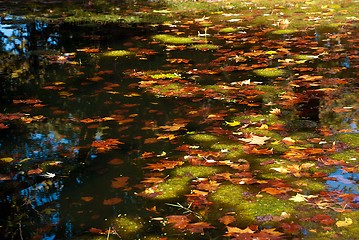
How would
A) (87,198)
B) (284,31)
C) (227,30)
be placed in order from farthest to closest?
(227,30)
(284,31)
(87,198)

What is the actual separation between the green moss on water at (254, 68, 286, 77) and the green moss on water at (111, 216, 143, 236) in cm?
378

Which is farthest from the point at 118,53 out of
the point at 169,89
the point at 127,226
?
the point at 127,226

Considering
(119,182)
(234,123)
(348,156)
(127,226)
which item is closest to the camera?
(127,226)

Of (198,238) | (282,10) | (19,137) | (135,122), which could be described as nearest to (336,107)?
(135,122)

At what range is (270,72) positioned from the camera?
22.1ft

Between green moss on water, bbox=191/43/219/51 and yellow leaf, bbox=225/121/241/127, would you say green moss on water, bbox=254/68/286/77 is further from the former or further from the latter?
yellow leaf, bbox=225/121/241/127

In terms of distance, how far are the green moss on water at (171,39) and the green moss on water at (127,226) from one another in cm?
563

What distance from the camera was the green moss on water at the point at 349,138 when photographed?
4.41 meters

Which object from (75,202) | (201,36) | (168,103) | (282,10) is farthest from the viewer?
(282,10)

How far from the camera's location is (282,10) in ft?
39.0

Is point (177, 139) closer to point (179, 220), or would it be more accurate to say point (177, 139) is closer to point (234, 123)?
point (234, 123)

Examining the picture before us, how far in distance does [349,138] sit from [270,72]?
2360 mm

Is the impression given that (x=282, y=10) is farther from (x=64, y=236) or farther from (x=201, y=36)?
(x=64, y=236)

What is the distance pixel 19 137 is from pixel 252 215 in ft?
8.33
